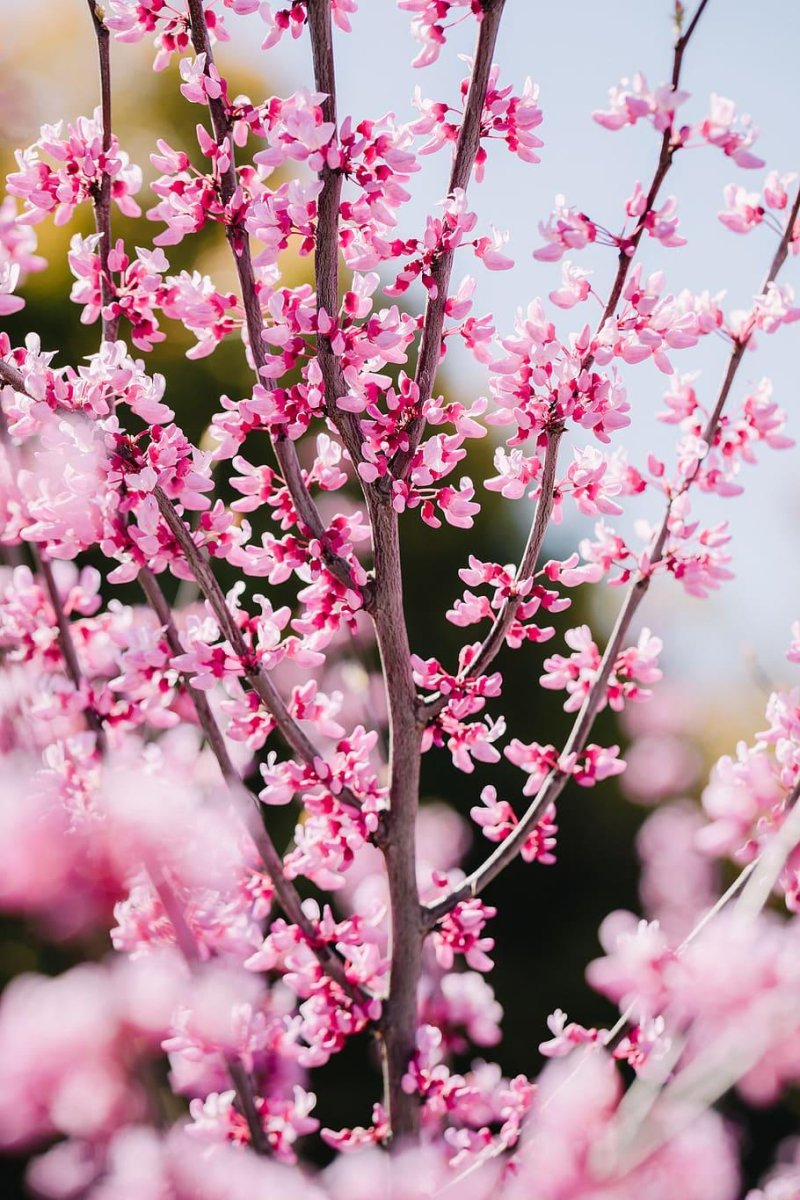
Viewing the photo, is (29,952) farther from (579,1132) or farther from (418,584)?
(579,1132)

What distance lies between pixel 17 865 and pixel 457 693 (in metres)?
0.83

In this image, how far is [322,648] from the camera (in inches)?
73.8

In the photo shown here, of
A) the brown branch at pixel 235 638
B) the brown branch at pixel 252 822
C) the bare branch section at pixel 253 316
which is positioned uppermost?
the bare branch section at pixel 253 316

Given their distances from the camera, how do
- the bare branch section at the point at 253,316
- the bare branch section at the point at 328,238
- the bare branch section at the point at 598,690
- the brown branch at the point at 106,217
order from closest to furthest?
the bare branch section at the point at 328,238 → the bare branch section at the point at 253,316 → the brown branch at the point at 106,217 → the bare branch section at the point at 598,690

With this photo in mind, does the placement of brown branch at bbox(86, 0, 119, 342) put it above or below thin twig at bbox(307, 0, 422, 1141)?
above

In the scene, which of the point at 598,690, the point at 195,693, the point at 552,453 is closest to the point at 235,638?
the point at 195,693

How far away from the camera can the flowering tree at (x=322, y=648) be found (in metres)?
1.55

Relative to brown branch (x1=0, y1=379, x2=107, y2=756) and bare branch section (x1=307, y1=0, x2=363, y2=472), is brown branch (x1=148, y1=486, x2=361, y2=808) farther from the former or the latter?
brown branch (x1=0, y1=379, x2=107, y2=756)

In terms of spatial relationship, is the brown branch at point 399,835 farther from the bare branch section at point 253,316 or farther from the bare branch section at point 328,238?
the bare branch section at point 328,238

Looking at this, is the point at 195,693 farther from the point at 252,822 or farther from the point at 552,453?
the point at 552,453

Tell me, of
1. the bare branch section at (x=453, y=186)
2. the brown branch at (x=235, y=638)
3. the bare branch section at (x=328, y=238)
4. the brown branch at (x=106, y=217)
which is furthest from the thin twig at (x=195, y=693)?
the bare branch section at (x=453, y=186)

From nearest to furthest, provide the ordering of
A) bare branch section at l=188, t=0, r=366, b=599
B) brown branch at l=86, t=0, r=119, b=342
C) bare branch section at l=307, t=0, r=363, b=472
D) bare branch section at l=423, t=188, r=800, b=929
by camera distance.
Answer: bare branch section at l=307, t=0, r=363, b=472 < bare branch section at l=188, t=0, r=366, b=599 < brown branch at l=86, t=0, r=119, b=342 < bare branch section at l=423, t=188, r=800, b=929

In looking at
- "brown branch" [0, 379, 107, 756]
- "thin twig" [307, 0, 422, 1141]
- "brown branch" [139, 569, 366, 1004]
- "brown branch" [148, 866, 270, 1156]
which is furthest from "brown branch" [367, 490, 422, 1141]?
"brown branch" [0, 379, 107, 756]

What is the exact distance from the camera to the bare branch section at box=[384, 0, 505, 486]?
61.3 inches
